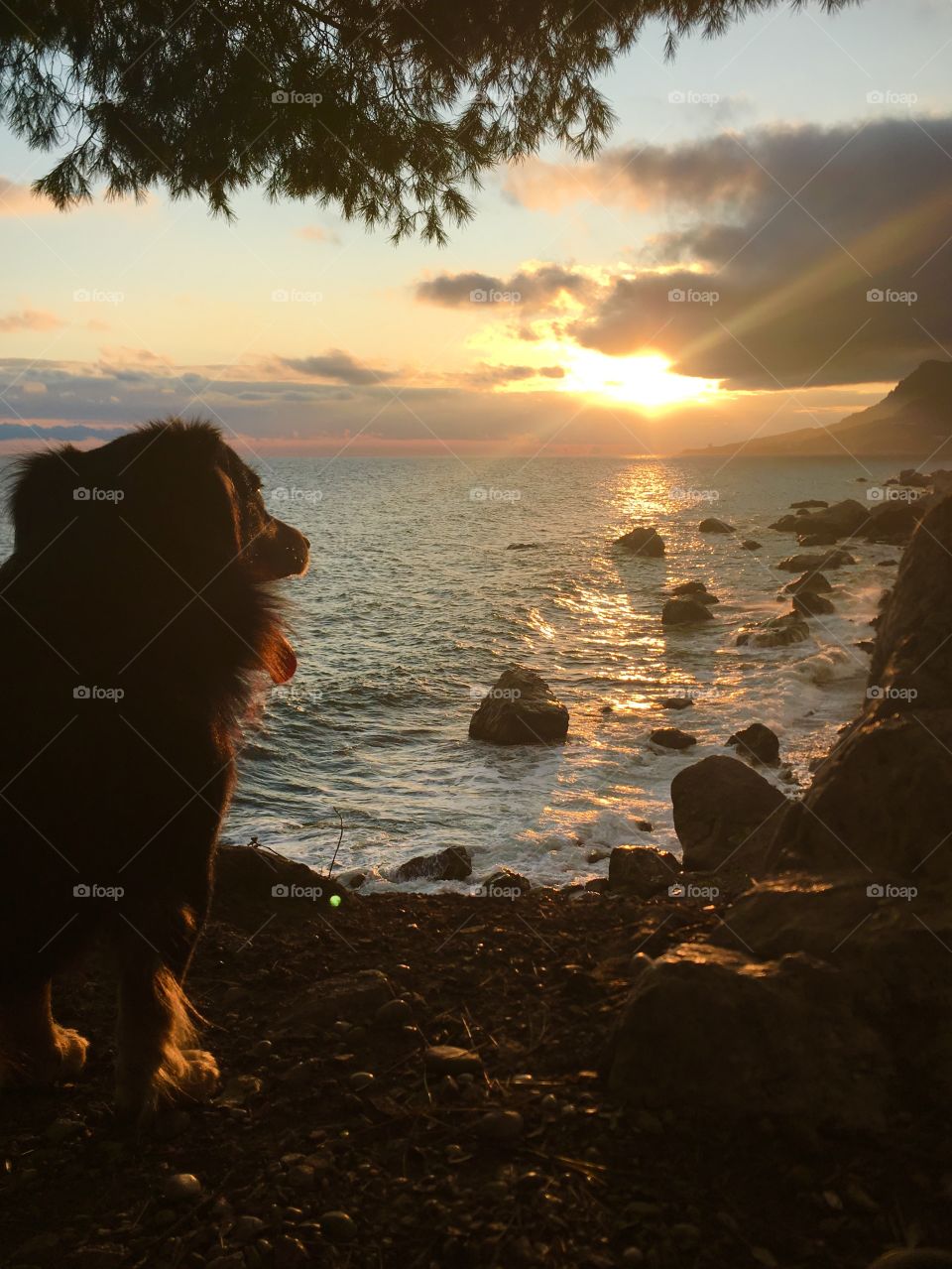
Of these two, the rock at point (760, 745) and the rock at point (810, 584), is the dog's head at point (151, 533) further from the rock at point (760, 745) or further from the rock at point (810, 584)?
the rock at point (810, 584)

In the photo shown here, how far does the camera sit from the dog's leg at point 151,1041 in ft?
11.9

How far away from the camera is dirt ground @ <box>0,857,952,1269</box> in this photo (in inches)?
108

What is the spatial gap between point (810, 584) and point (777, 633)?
9.78 meters

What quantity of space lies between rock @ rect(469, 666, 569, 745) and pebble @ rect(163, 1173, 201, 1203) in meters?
12.0

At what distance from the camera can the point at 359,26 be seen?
6898 millimetres

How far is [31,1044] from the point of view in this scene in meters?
3.87

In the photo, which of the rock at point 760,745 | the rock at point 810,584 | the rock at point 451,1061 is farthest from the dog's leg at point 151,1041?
the rock at point 810,584

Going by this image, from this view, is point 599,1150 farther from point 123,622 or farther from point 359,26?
point 359,26

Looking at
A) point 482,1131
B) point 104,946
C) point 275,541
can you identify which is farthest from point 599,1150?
point 275,541
